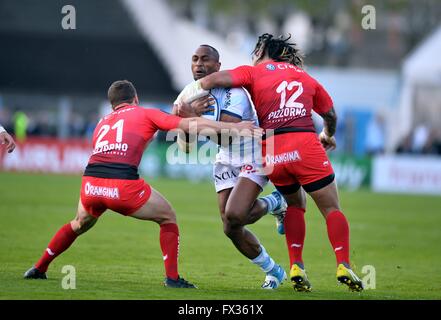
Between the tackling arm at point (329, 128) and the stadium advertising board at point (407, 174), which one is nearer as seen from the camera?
the tackling arm at point (329, 128)

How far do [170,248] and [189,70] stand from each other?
1186 inches

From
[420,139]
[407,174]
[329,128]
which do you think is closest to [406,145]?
[420,139]

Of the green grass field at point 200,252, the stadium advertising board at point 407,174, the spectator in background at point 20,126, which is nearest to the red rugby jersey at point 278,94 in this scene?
the green grass field at point 200,252

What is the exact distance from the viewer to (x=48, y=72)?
41.5 m

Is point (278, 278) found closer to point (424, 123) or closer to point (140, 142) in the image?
point (140, 142)

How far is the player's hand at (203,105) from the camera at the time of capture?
10281 mm

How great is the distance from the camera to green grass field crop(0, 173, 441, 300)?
33.0 feet

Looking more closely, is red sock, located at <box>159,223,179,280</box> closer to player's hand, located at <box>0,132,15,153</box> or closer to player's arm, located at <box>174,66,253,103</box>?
player's arm, located at <box>174,66,253,103</box>

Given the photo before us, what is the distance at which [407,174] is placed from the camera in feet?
100

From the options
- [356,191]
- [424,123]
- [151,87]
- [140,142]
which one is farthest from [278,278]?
[151,87]

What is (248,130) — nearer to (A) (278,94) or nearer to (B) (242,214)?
(A) (278,94)

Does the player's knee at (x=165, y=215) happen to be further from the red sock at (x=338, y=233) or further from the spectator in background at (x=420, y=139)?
the spectator in background at (x=420, y=139)

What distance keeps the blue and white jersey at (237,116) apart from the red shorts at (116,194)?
116 centimetres
